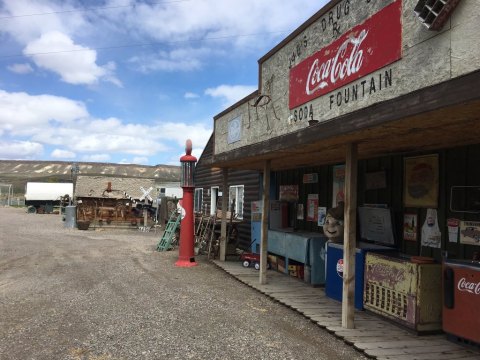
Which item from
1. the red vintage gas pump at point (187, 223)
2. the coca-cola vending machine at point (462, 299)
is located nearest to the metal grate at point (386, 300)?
the coca-cola vending machine at point (462, 299)

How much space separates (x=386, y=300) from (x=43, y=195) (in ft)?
145

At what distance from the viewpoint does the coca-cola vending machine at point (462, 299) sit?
16.2 feet

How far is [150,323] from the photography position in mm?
6117

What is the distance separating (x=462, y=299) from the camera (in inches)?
200

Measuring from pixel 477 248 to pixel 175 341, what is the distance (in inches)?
157

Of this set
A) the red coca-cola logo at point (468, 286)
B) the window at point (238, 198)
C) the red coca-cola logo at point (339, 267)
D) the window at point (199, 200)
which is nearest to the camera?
the red coca-cola logo at point (468, 286)

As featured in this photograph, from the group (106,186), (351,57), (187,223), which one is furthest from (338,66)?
(106,186)

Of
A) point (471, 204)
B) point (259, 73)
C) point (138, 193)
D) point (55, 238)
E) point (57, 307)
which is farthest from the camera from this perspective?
point (138, 193)

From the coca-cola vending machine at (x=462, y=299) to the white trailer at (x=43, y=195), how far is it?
4303 centimetres

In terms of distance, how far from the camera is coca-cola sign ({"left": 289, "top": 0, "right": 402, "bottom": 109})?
521 centimetres

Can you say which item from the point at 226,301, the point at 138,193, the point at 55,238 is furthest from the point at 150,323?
the point at 138,193

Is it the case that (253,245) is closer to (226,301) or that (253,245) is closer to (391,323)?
(226,301)

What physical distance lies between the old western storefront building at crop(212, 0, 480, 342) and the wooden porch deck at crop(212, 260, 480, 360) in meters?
0.19

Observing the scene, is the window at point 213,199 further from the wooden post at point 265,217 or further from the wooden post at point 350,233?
the wooden post at point 350,233
